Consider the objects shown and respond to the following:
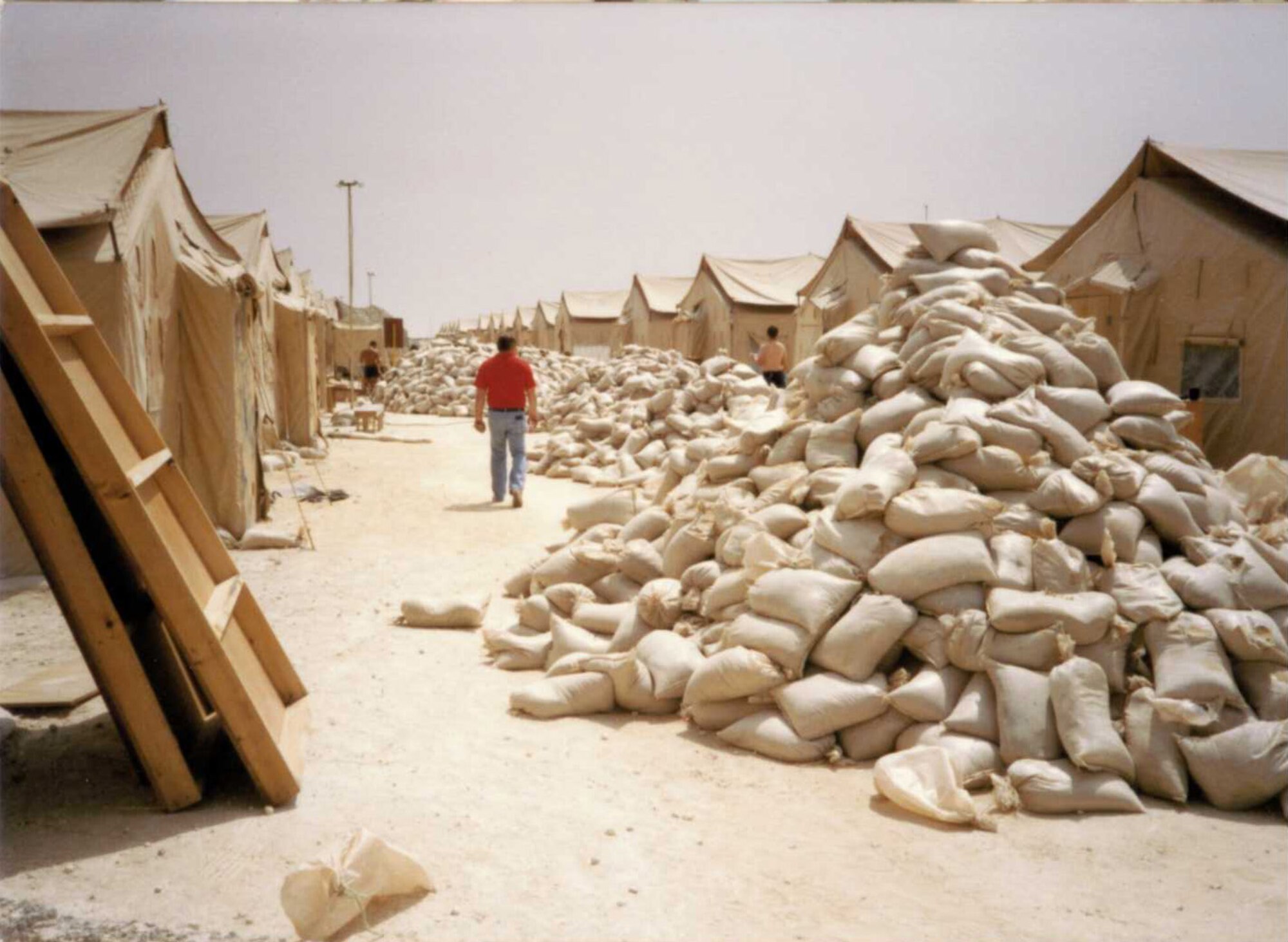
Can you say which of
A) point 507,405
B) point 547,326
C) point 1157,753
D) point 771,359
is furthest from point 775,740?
point 547,326

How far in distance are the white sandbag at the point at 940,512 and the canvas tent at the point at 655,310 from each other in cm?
1915

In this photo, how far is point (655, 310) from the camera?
80.4ft

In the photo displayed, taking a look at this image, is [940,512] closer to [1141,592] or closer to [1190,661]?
[1141,592]

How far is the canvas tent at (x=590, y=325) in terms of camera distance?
97.1 feet

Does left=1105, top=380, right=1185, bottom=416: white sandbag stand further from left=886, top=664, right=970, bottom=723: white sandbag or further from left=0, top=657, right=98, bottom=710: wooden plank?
left=0, top=657, right=98, bottom=710: wooden plank

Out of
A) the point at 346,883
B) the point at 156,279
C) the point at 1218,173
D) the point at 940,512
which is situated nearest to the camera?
the point at 346,883

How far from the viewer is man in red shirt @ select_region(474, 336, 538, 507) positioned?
9.04m

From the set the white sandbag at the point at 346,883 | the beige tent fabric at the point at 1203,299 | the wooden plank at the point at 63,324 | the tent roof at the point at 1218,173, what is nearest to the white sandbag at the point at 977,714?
the white sandbag at the point at 346,883

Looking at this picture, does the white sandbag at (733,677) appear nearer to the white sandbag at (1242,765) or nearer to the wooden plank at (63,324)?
the white sandbag at (1242,765)

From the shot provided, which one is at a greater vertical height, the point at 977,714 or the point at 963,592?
the point at 963,592

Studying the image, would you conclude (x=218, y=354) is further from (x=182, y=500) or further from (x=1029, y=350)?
(x=1029, y=350)

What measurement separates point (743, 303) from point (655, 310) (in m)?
4.70

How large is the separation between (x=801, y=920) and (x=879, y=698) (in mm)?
1284

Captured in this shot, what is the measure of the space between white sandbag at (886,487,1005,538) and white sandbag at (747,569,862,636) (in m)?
0.34
